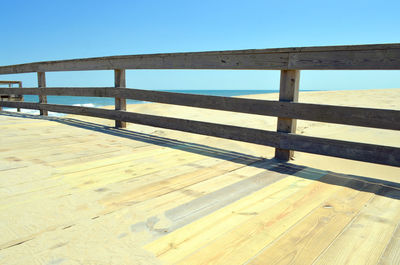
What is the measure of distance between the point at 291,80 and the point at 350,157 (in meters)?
0.91

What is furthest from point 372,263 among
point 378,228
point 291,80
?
point 291,80

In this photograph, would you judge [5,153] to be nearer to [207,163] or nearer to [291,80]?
[207,163]

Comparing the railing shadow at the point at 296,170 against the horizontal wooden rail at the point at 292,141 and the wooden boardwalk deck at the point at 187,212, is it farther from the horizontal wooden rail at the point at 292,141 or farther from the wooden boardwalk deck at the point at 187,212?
the horizontal wooden rail at the point at 292,141

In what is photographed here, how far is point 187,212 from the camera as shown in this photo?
70.5 inches

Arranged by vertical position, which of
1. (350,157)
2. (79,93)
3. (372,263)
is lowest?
(372,263)

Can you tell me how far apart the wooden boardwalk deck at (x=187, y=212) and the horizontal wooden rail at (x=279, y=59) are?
972 mm

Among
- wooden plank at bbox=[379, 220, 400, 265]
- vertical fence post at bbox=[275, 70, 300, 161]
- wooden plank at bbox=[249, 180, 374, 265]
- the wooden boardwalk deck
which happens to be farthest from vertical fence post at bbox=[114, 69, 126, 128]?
wooden plank at bbox=[379, 220, 400, 265]

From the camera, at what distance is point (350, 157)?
2.54m

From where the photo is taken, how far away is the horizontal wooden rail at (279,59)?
2371 millimetres

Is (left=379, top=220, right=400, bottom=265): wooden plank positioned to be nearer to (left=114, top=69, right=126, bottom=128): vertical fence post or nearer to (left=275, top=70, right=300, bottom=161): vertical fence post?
(left=275, top=70, right=300, bottom=161): vertical fence post

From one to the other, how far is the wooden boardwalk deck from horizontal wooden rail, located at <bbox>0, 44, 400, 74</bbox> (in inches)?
38.3

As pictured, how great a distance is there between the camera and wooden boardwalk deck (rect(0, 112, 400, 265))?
54.6 inches

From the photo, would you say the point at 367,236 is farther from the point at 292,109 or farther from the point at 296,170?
the point at 292,109

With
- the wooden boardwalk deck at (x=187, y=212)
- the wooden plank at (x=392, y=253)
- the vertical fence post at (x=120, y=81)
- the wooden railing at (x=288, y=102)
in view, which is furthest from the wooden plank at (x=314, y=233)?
the vertical fence post at (x=120, y=81)
